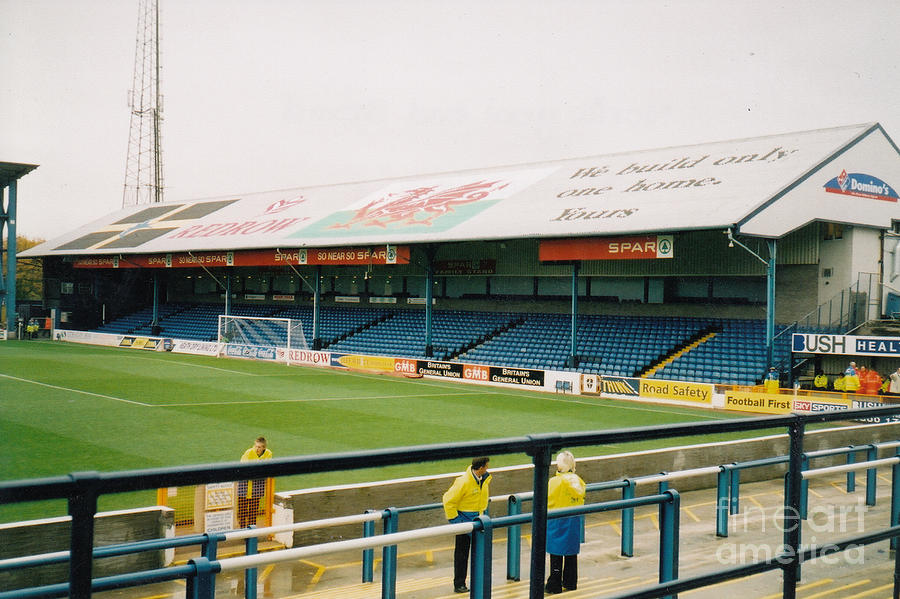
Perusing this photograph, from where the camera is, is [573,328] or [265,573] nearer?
[265,573]

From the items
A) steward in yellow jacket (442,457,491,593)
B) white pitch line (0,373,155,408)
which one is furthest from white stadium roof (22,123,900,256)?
steward in yellow jacket (442,457,491,593)

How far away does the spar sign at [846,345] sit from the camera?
25.1 meters

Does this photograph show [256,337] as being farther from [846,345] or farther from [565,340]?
[846,345]

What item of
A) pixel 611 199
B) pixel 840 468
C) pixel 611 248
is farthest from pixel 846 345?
pixel 840 468

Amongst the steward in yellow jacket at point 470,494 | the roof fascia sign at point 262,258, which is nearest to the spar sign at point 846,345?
the roof fascia sign at point 262,258

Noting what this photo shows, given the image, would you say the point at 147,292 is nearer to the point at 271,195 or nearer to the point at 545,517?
the point at 271,195

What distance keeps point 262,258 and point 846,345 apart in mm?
31504

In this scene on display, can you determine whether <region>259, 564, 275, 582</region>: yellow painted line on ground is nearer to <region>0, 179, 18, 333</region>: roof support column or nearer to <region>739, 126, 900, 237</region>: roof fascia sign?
<region>739, 126, 900, 237</region>: roof fascia sign

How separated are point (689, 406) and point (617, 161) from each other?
15244 mm

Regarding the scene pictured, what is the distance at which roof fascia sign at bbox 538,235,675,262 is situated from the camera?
29.2 metres

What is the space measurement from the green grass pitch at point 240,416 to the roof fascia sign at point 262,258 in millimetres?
5944

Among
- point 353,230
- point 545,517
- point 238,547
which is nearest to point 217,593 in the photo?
point 238,547

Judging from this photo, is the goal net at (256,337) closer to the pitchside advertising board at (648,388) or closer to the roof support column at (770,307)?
the pitchside advertising board at (648,388)

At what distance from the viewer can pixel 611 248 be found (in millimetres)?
30859
